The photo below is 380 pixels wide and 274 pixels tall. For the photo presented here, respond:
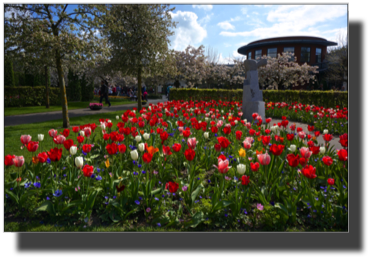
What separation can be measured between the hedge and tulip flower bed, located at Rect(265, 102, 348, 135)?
283cm

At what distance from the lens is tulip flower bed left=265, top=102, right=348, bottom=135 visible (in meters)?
7.78

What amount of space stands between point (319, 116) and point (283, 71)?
82.9ft

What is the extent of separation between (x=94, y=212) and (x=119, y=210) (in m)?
0.44

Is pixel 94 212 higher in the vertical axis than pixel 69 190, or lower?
lower

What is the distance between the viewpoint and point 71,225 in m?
2.70

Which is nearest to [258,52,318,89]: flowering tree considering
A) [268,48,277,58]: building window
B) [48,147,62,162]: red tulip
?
[268,48,277,58]: building window

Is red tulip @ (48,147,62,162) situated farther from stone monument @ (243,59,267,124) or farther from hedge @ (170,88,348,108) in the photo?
hedge @ (170,88,348,108)

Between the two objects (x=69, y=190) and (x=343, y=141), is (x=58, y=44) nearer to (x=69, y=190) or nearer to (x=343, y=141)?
(x=69, y=190)

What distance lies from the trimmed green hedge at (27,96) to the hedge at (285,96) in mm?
8981

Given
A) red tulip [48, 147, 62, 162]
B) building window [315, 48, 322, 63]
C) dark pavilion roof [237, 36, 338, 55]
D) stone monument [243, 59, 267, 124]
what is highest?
dark pavilion roof [237, 36, 338, 55]

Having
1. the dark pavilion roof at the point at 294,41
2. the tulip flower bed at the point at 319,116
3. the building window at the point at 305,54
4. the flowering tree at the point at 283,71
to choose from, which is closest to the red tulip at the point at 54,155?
the tulip flower bed at the point at 319,116

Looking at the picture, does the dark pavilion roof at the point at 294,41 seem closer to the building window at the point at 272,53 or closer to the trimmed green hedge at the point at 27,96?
the building window at the point at 272,53

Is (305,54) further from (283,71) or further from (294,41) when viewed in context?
(283,71)
